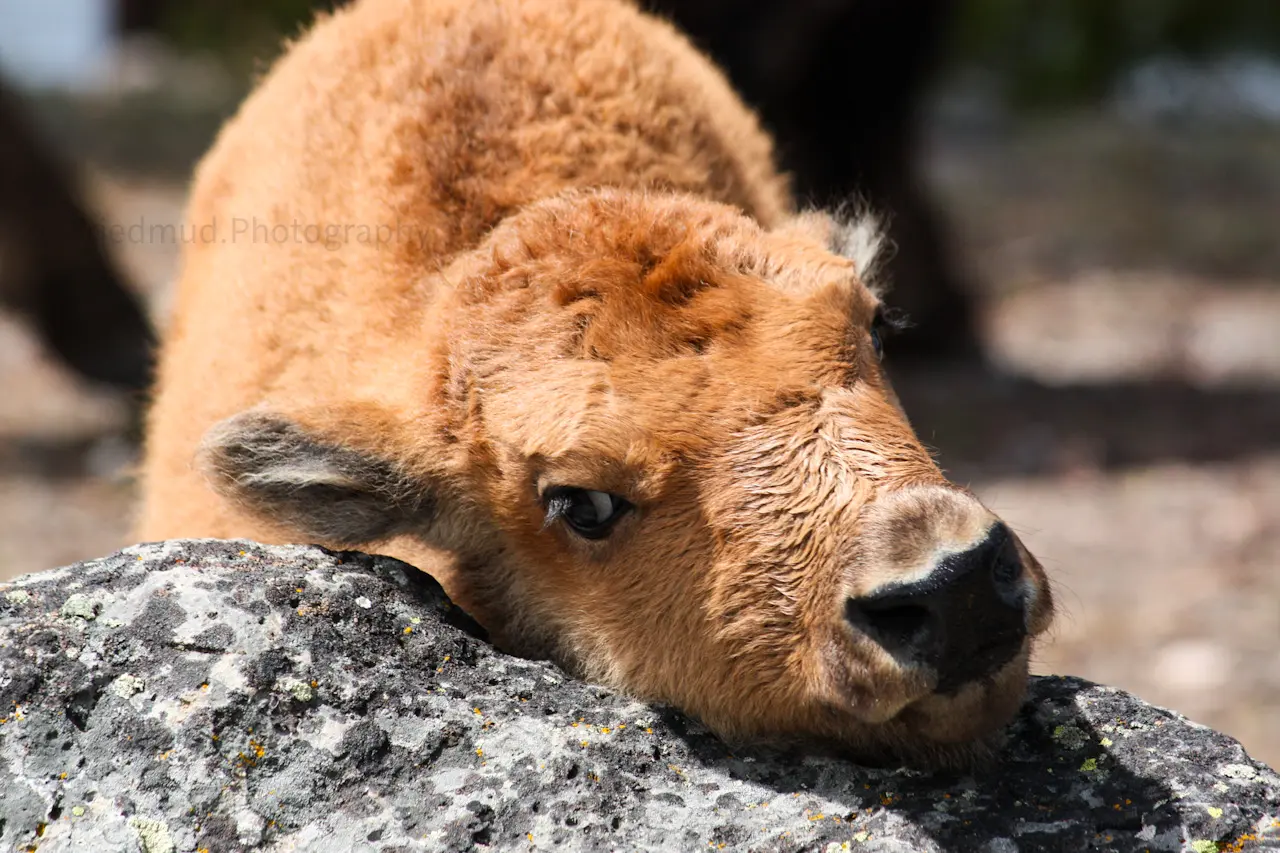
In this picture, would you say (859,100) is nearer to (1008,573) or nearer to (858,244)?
(858,244)

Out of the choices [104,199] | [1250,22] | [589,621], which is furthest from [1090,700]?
[1250,22]

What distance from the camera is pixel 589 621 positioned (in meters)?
4.55

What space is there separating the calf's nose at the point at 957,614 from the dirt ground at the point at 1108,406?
0.95 meters

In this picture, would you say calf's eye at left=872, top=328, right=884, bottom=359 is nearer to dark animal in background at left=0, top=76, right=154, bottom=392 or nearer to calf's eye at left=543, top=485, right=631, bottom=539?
calf's eye at left=543, top=485, right=631, bottom=539

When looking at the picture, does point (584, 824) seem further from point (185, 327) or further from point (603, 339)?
point (185, 327)

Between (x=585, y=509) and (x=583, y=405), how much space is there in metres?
0.39

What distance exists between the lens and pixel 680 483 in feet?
13.8

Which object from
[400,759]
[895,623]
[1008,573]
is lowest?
[400,759]

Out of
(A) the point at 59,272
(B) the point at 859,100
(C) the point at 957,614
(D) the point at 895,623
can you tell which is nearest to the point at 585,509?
(D) the point at 895,623

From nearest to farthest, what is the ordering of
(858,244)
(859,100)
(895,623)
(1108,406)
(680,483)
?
(895,623) → (680,483) → (858,244) → (1108,406) → (859,100)

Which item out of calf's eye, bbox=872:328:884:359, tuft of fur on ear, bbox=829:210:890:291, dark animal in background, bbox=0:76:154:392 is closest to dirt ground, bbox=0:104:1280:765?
dark animal in background, bbox=0:76:154:392

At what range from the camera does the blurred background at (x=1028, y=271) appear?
10320mm

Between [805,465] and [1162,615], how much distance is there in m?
6.39

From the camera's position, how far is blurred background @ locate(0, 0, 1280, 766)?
33.9 feet
